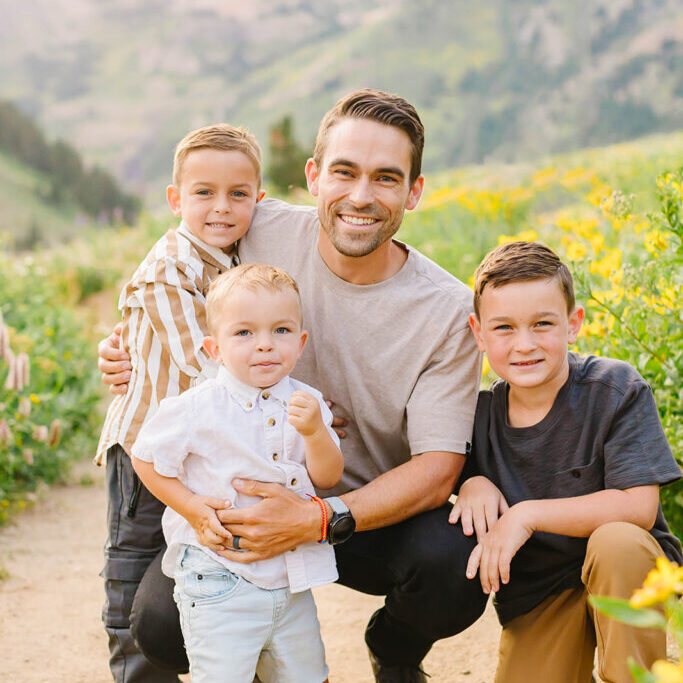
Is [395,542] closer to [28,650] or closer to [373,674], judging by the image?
[373,674]

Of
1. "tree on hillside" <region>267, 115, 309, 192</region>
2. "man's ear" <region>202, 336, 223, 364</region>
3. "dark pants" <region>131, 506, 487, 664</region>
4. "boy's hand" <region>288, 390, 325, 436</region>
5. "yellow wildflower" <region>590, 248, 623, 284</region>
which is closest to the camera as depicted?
"boy's hand" <region>288, 390, 325, 436</region>

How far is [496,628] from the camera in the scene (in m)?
3.19

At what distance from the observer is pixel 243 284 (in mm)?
2168

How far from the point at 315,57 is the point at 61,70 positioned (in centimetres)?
1387

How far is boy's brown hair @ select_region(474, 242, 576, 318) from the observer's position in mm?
2326

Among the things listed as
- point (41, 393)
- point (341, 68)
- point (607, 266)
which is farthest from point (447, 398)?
point (341, 68)

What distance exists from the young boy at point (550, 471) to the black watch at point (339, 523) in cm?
28

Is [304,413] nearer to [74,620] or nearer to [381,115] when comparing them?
[381,115]

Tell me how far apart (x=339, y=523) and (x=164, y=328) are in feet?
2.27

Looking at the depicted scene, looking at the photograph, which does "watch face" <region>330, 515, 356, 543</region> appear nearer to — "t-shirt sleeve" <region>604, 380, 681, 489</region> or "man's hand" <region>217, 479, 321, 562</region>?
"man's hand" <region>217, 479, 321, 562</region>

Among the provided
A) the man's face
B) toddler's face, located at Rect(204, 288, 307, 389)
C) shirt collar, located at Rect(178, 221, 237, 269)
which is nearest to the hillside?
shirt collar, located at Rect(178, 221, 237, 269)

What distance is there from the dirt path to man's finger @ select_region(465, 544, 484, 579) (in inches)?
28.3

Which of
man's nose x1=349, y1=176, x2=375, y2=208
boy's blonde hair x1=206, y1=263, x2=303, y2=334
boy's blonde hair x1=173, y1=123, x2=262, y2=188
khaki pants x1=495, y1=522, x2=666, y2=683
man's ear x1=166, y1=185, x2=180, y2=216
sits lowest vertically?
khaki pants x1=495, y1=522, x2=666, y2=683

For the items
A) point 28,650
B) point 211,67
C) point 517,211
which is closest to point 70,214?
point 517,211
